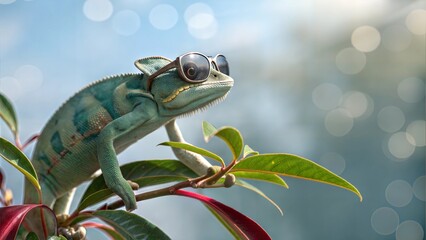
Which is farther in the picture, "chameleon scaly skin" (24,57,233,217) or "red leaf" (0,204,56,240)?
"chameleon scaly skin" (24,57,233,217)

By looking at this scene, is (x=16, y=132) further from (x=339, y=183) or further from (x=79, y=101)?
(x=339, y=183)

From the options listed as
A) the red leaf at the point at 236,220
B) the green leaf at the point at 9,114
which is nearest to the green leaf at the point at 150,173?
the red leaf at the point at 236,220

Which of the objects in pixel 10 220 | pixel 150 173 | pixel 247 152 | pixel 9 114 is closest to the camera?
pixel 10 220

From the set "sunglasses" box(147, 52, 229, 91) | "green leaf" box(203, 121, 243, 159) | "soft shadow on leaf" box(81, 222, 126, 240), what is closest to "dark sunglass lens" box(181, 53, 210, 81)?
"sunglasses" box(147, 52, 229, 91)

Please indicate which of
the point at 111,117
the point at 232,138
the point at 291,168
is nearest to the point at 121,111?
the point at 111,117

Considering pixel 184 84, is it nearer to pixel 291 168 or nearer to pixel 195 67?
pixel 195 67

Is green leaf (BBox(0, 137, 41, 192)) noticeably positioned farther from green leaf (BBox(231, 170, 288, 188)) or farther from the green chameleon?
green leaf (BBox(231, 170, 288, 188))

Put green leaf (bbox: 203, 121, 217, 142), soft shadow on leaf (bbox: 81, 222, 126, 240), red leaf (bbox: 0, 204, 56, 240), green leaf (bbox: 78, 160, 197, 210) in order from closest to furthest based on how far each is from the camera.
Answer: red leaf (bbox: 0, 204, 56, 240) < green leaf (bbox: 203, 121, 217, 142) < green leaf (bbox: 78, 160, 197, 210) < soft shadow on leaf (bbox: 81, 222, 126, 240)

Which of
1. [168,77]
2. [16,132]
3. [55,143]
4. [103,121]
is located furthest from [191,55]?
[16,132]
